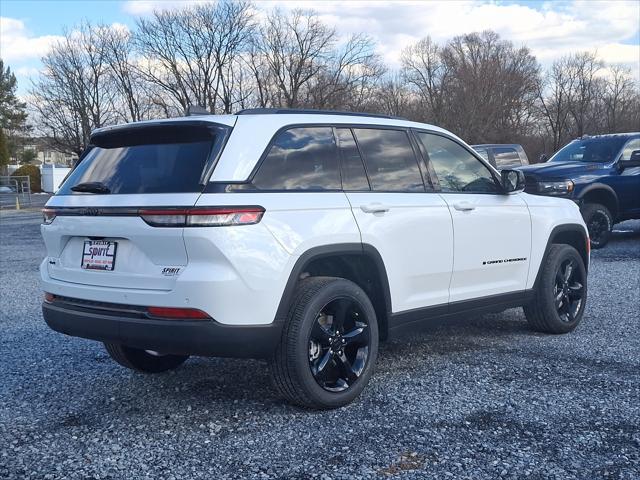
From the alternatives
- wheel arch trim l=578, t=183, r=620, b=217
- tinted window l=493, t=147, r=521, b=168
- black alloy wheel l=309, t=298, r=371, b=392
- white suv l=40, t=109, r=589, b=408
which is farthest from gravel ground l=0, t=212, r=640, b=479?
tinted window l=493, t=147, r=521, b=168

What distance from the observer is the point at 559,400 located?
4.32 metres

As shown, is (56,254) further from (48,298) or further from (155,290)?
(155,290)

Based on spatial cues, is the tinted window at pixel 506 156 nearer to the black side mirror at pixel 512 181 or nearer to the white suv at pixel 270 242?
the black side mirror at pixel 512 181

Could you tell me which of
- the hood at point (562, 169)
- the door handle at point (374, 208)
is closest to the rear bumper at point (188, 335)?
the door handle at point (374, 208)

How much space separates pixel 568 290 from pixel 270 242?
3452 mm

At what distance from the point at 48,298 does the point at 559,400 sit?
10.6 feet

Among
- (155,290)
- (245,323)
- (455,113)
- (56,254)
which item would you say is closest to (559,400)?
(245,323)

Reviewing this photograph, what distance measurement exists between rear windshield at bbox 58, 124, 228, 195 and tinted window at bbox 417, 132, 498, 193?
1.84 metres

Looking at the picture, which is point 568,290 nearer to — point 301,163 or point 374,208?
point 374,208

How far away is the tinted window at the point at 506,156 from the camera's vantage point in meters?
19.7

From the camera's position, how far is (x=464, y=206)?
16.9ft

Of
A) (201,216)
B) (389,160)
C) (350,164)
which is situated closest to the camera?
(201,216)

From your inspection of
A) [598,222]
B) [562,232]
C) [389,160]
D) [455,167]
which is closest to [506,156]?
[598,222]

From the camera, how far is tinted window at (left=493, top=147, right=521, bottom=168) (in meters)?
19.7
